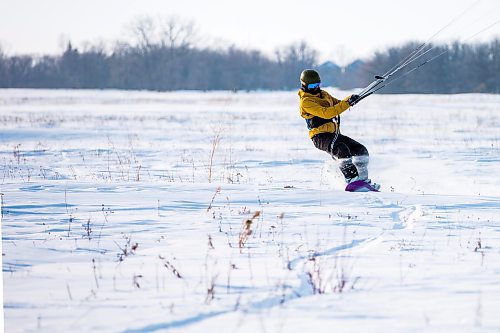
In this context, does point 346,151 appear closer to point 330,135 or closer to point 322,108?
point 330,135

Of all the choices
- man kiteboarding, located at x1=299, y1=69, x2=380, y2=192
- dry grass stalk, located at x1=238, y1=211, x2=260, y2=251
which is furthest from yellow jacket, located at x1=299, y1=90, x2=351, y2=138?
dry grass stalk, located at x1=238, y1=211, x2=260, y2=251

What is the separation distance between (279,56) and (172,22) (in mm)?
23356

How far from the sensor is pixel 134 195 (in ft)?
22.9

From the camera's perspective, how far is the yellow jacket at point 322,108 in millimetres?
7527

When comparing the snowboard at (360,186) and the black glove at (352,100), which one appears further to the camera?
the snowboard at (360,186)

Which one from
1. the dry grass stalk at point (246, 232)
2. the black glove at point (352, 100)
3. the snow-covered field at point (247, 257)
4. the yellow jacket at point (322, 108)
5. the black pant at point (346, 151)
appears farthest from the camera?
the black pant at point (346, 151)

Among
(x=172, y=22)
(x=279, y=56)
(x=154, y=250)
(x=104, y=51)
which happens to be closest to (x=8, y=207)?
(x=154, y=250)

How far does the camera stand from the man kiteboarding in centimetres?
782

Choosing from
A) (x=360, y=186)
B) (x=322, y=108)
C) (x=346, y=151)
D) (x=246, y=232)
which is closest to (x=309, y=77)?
(x=322, y=108)

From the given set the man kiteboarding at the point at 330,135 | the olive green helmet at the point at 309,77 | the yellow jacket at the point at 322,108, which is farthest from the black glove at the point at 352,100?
the olive green helmet at the point at 309,77

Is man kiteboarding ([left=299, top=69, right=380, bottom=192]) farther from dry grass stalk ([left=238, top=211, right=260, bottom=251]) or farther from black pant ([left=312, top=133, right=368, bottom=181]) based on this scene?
dry grass stalk ([left=238, top=211, right=260, bottom=251])

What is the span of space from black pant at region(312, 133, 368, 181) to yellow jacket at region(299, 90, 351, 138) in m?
0.10

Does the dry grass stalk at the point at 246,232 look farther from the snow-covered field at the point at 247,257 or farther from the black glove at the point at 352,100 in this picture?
the black glove at the point at 352,100

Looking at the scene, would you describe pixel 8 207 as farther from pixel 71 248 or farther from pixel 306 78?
pixel 306 78
